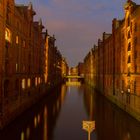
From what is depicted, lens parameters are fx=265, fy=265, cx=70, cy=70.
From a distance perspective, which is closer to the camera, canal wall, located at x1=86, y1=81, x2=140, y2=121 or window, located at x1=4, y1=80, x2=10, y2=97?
window, located at x1=4, y1=80, x2=10, y2=97

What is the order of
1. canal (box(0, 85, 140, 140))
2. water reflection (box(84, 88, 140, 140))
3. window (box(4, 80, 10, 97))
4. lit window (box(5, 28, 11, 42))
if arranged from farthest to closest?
lit window (box(5, 28, 11, 42)) < window (box(4, 80, 10, 97)) < water reflection (box(84, 88, 140, 140)) < canal (box(0, 85, 140, 140))

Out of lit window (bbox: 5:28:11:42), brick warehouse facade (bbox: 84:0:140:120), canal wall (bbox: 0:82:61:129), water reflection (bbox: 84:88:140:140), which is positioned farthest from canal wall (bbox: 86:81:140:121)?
lit window (bbox: 5:28:11:42)

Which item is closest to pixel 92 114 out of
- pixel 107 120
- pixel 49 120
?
pixel 107 120

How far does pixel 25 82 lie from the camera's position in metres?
48.9

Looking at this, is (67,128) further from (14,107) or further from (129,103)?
(129,103)

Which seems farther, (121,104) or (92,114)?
(121,104)

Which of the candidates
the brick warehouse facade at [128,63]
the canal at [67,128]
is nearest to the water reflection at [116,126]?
the canal at [67,128]

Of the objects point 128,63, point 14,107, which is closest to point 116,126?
point 128,63

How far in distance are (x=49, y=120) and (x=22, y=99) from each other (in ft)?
23.6

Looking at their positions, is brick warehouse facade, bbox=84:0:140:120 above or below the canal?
above

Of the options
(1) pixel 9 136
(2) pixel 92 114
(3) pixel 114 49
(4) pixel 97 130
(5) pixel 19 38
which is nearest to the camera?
(1) pixel 9 136

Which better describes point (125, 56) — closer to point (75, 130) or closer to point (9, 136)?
point (75, 130)

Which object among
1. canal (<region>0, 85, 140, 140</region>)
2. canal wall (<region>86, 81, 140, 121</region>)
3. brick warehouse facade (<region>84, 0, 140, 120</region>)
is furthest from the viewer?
brick warehouse facade (<region>84, 0, 140, 120</region>)

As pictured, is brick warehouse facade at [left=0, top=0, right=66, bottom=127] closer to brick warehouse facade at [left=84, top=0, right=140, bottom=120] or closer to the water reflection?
the water reflection
